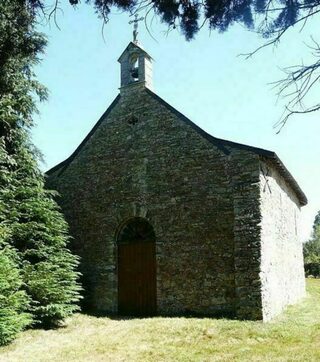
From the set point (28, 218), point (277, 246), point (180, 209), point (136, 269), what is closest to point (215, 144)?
point (180, 209)

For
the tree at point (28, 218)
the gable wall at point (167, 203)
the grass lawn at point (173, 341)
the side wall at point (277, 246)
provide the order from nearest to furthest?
the grass lawn at point (173, 341), the tree at point (28, 218), the side wall at point (277, 246), the gable wall at point (167, 203)

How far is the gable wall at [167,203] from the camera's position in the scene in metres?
12.8

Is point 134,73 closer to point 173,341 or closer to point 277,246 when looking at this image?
point 277,246

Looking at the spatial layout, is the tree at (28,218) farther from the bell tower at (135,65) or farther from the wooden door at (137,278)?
the bell tower at (135,65)

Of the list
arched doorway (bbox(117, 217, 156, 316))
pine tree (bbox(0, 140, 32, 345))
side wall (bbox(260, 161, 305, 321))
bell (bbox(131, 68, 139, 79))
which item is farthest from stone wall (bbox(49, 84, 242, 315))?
pine tree (bbox(0, 140, 32, 345))

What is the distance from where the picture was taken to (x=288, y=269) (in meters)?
16.2

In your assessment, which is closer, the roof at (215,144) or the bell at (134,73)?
the roof at (215,144)

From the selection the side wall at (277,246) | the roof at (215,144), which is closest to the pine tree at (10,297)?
the roof at (215,144)

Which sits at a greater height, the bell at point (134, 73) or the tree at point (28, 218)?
the bell at point (134, 73)

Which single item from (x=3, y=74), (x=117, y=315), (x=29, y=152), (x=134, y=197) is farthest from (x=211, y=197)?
(x=3, y=74)

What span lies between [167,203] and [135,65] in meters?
5.68

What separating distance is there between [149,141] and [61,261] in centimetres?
497

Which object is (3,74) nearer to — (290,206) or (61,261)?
(61,261)

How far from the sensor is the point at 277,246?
14586 mm
